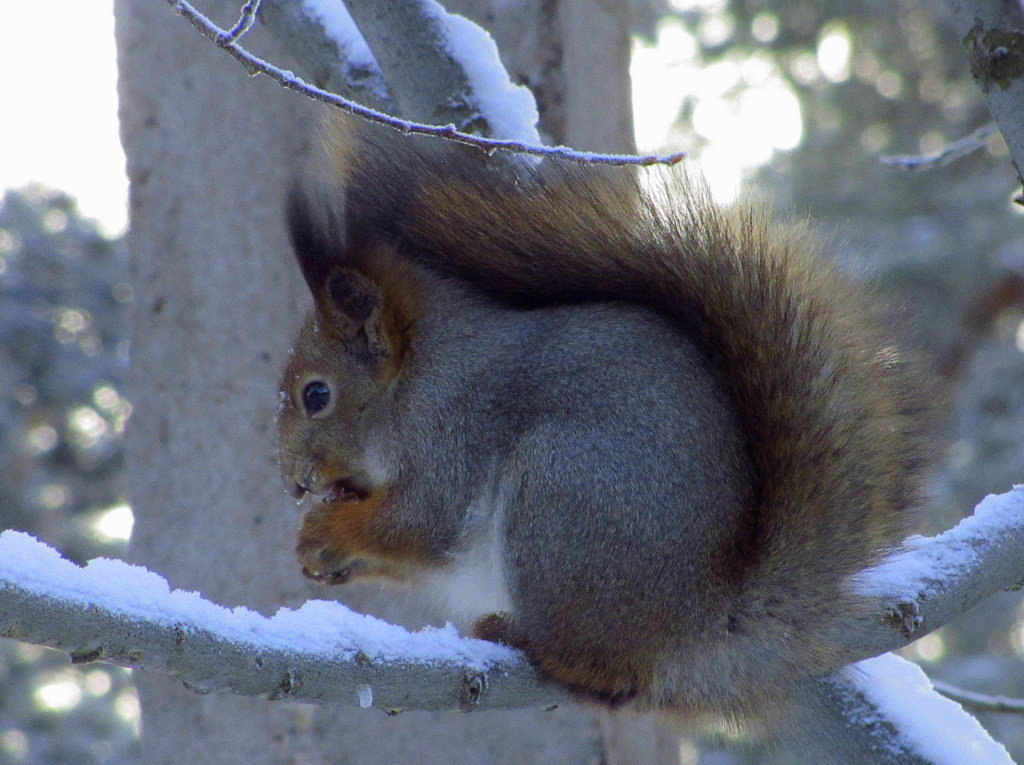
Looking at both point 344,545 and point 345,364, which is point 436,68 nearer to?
point 345,364

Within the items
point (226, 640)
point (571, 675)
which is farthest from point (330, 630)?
point (571, 675)

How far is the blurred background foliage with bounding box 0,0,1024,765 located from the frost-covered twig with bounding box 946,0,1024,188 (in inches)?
14.6

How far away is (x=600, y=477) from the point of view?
A: 4.29ft

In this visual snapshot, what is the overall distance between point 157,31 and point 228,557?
94 cm

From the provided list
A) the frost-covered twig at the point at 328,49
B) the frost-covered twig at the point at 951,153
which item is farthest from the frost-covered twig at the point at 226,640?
the frost-covered twig at the point at 951,153

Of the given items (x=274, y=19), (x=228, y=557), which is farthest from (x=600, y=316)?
(x=228, y=557)

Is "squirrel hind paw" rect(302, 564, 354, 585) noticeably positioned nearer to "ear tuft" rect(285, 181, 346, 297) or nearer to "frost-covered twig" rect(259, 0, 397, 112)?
"ear tuft" rect(285, 181, 346, 297)

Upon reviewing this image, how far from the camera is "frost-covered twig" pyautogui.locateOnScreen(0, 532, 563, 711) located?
785 mm

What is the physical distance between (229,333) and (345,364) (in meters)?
0.36

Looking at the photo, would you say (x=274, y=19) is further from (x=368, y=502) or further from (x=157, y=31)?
(x=368, y=502)

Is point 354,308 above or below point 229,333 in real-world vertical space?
below

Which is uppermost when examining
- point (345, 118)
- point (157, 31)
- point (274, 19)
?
point (157, 31)

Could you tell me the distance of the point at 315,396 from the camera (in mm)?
1611

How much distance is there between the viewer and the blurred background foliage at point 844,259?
4.18 metres
